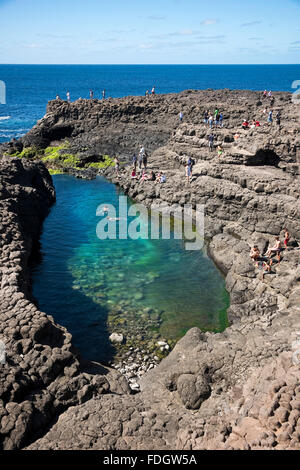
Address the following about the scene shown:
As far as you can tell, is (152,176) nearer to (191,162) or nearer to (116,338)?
(191,162)

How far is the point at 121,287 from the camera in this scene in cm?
2291

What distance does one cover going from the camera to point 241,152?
31.0 metres

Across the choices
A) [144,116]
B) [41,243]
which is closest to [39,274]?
[41,243]

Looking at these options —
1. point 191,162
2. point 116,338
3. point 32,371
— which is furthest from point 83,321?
point 191,162

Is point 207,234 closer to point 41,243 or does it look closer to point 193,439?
point 41,243

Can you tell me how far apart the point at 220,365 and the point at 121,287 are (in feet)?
32.2

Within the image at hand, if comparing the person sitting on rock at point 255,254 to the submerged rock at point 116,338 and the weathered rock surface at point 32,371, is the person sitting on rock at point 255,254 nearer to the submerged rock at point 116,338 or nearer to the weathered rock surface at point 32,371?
the submerged rock at point 116,338

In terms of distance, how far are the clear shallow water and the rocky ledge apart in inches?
66.5

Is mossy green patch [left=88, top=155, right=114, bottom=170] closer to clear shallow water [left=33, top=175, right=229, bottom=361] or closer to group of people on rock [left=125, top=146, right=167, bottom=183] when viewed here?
group of people on rock [left=125, top=146, right=167, bottom=183]

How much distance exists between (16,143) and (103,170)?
14.3 meters

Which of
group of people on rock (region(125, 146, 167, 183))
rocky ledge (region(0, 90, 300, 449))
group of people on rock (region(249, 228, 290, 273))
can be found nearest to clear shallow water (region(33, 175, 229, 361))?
rocky ledge (region(0, 90, 300, 449))

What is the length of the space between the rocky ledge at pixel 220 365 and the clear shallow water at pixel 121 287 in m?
1.69

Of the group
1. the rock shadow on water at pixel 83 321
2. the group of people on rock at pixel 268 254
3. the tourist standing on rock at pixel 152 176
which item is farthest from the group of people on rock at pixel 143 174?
the rock shadow on water at pixel 83 321

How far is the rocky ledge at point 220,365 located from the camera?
11.0 m
